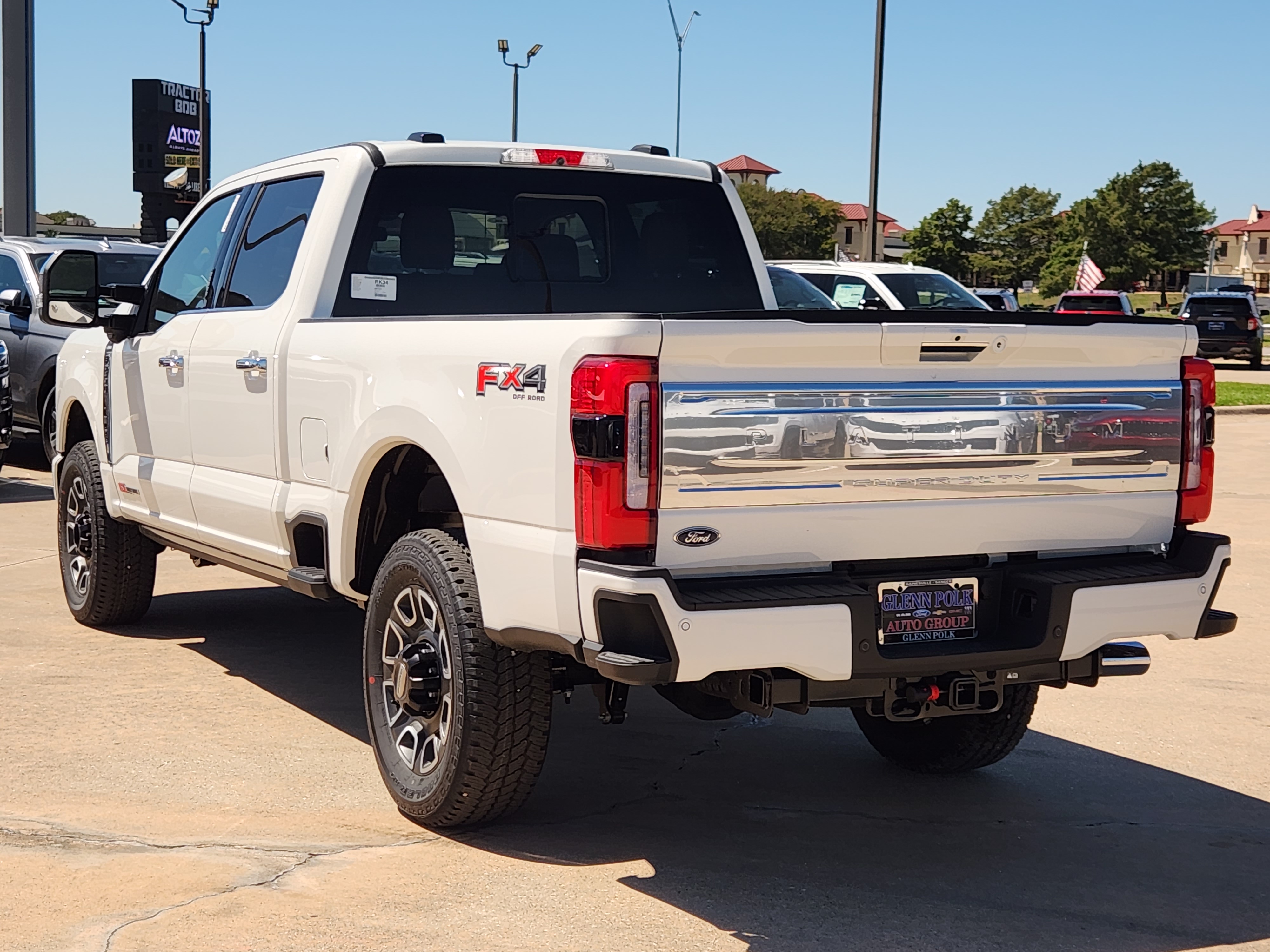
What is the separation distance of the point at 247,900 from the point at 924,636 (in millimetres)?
1957

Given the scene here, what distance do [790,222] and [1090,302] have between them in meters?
92.4

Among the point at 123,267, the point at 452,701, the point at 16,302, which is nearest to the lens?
the point at 452,701

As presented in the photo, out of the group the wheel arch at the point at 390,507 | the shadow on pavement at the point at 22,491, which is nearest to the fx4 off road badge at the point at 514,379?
the wheel arch at the point at 390,507

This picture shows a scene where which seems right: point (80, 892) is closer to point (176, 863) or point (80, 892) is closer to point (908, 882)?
point (176, 863)

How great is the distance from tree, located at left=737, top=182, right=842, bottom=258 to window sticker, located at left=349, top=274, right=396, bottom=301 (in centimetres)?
11609

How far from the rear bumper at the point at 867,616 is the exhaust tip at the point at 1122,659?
0.21ft

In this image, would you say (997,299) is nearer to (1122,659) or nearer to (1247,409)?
(1247,409)

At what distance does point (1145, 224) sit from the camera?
11506cm

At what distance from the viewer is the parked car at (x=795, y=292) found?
670 inches

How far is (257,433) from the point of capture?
231 inches

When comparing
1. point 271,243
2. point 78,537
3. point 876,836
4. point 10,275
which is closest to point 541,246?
point 271,243

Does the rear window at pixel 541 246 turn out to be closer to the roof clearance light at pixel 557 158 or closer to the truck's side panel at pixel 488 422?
the roof clearance light at pixel 557 158

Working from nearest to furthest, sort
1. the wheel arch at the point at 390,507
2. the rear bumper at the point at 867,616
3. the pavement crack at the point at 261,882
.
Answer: the rear bumper at the point at 867,616, the pavement crack at the point at 261,882, the wheel arch at the point at 390,507

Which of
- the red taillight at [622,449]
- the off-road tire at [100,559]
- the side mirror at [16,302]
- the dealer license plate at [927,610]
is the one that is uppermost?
the side mirror at [16,302]
